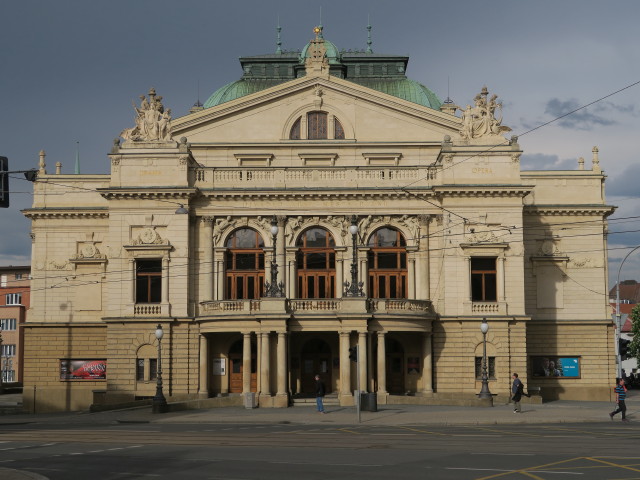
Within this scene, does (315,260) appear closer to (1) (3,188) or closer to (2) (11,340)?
(1) (3,188)

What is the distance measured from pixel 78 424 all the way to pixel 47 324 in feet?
69.9

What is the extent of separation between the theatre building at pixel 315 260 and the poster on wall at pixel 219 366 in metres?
0.08

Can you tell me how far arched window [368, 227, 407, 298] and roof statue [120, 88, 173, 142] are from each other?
13.6 m

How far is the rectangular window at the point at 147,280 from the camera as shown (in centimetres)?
5841

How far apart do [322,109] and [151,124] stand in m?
11.4

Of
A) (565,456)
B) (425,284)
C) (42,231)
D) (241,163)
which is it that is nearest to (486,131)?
(425,284)

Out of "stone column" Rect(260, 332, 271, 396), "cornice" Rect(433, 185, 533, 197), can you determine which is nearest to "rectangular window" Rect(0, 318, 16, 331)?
"stone column" Rect(260, 332, 271, 396)

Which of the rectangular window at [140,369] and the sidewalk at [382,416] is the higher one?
the rectangular window at [140,369]

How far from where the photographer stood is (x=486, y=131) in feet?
195

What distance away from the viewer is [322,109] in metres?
64.8

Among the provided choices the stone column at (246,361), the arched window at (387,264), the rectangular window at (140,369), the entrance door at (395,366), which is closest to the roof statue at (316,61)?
the arched window at (387,264)

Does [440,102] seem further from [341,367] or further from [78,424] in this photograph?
[78,424]

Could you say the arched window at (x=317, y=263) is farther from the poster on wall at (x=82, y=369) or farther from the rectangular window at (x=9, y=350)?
the rectangular window at (x=9, y=350)

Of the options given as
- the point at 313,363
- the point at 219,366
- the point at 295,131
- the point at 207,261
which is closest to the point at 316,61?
the point at 295,131
